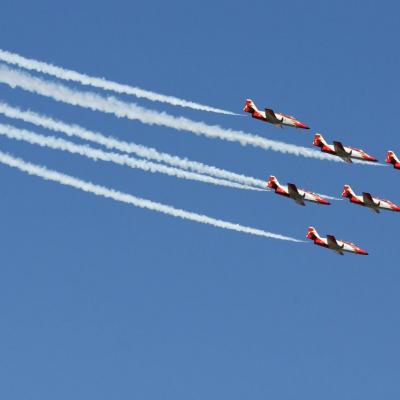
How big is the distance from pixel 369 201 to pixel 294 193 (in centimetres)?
621

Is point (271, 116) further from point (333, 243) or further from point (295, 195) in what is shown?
point (333, 243)

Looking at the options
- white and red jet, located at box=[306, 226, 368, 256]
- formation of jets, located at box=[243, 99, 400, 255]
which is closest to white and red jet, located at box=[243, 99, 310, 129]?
formation of jets, located at box=[243, 99, 400, 255]

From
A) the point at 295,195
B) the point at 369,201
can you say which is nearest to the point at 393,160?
the point at 369,201

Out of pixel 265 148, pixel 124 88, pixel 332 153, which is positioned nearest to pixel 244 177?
pixel 265 148

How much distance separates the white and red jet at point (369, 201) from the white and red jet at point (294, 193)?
188 centimetres

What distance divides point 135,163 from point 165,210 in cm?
454

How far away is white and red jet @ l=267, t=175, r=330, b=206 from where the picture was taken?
283 feet

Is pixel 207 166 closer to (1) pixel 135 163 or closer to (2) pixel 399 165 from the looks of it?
(1) pixel 135 163

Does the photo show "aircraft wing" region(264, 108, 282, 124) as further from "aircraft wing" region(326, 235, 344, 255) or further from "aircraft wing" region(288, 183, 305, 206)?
"aircraft wing" region(326, 235, 344, 255)

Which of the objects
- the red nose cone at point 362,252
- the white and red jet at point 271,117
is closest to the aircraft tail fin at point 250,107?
the white and red jet at point 271,117

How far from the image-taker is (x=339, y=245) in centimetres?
9062

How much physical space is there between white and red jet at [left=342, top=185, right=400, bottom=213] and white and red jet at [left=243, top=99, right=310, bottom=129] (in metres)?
6.75

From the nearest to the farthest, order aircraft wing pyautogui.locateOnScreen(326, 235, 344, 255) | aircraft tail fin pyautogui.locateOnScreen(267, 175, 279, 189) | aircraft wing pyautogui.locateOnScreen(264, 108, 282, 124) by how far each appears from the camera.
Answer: aircraft wing pyautogui.locateOnScreen(264, 108, 282, 124)
aircraft tail fin pyautogui.locateOnScreen(267, 175, 279, 189)
aircraft wing pyautogui.locateOnScreen(326, 235, 344, 255)

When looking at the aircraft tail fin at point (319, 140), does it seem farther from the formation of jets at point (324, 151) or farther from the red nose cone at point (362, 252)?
the red nose cone at point (362, 252)
